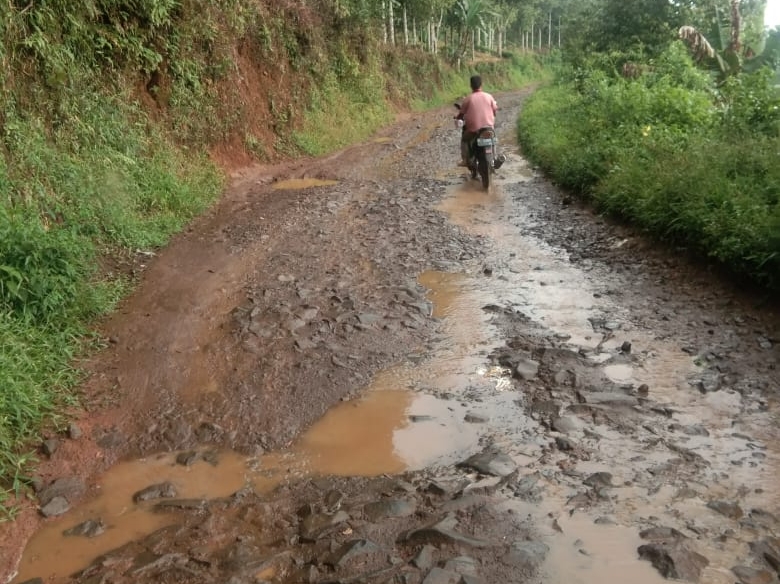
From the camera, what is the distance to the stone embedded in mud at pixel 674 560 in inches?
109

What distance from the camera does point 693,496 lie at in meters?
Answer: 3.28

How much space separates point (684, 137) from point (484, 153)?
3.05 metres

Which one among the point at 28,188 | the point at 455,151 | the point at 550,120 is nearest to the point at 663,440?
the point at 28,188

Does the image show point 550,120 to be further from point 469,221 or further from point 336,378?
point 336,378

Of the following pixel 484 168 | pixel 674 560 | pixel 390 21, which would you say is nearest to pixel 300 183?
pixel 484 168

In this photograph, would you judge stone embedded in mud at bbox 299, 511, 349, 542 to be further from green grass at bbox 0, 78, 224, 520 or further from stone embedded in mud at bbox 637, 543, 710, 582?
green grass at bbox 0, 78, 224, 520

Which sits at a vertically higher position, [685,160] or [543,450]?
[685,160]

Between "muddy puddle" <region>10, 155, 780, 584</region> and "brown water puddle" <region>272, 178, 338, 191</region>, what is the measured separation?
20.9 feet

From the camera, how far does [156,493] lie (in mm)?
3496

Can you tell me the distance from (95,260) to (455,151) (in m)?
10.4

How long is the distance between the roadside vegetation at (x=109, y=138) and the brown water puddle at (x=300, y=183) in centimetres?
106

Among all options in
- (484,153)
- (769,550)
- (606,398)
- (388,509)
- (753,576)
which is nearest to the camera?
(753,576)

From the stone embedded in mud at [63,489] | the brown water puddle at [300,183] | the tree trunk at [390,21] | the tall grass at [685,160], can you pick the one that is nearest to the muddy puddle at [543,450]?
the stone embedded in mud at [63,489]

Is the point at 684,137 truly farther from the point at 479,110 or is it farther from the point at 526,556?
the point at 526,556
